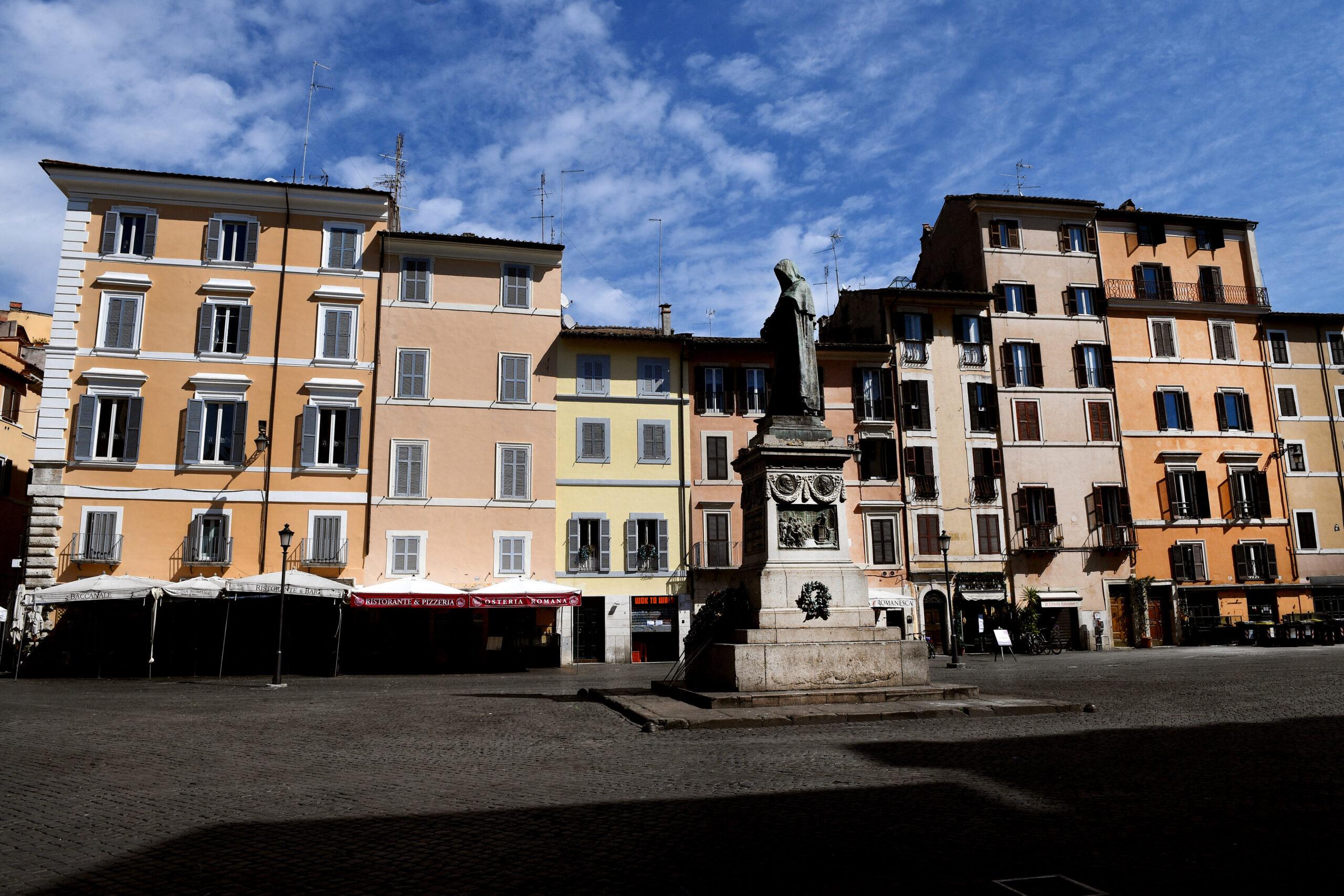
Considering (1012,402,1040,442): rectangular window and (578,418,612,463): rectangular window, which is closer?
(578,418,612,463): rectangular window

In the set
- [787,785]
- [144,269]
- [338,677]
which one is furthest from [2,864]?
[144,269]

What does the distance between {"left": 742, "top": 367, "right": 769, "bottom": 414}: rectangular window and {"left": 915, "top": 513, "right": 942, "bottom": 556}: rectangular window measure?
7.47 m

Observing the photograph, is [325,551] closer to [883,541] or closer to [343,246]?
[343,246]

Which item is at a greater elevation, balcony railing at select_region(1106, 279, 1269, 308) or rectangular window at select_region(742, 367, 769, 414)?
balcony railing at select_region(1106, 279, 1269, 308)

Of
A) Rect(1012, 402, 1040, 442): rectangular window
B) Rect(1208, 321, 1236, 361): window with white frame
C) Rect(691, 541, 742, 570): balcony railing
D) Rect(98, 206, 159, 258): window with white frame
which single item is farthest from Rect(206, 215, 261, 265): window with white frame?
Rect(1208, 321, 1236, 361): window with white frame

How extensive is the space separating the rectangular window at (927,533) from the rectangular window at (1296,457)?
16.9 m

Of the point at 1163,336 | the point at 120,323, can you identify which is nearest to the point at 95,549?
the point at 120,323

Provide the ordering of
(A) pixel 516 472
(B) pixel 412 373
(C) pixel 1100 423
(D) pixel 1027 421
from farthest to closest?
1. (C) pixel 1100 423
2. (D) pixel 1027 421
3. (A) pixel 516 472
4. (B) pixel 412 373

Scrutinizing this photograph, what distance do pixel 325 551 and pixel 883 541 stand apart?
66.0ft

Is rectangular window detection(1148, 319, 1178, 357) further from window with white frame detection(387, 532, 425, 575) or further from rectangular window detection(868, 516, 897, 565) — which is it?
window with white frame detection(387, 532, 425, 575)

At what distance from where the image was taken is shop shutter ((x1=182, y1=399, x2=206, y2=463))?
28422 mm

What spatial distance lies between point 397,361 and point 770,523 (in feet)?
70.1

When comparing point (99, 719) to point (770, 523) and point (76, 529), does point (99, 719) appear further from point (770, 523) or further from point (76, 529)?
point (76, 529)

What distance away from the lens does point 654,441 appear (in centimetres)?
3375
